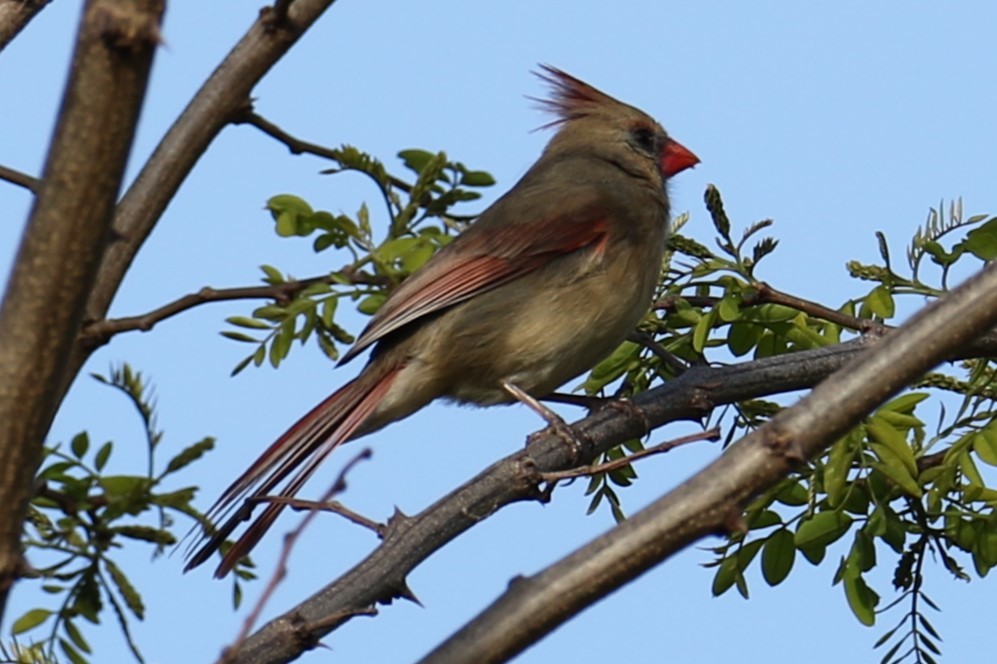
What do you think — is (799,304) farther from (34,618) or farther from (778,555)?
(34,618)

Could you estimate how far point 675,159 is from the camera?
5.32 metres

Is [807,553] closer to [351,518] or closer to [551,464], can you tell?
[551,464]

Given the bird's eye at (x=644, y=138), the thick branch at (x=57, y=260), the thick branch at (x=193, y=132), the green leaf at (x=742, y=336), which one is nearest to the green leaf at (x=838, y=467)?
the green leaf at (x=742, y=336)

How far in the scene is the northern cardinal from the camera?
3.96m

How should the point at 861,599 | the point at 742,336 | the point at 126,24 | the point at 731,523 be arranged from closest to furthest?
the point at 126,24 < the point at 731,523 < the point at 861,599 < the point at 742,336

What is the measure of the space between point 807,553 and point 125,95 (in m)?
2.25

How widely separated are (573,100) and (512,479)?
9.27ft

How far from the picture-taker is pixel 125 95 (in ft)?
4.58

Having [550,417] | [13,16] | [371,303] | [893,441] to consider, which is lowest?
[893,441]

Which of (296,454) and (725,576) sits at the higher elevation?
(296,454)

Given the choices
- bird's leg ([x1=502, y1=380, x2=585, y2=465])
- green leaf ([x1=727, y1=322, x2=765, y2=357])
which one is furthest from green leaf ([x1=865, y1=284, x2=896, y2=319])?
bird's leg ([x1=502, y1=380, x2=585, y2=465])

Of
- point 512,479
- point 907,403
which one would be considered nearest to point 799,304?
point 907,403

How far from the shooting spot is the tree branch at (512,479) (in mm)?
2174

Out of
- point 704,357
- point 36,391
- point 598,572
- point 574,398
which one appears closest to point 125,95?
point 36,391
